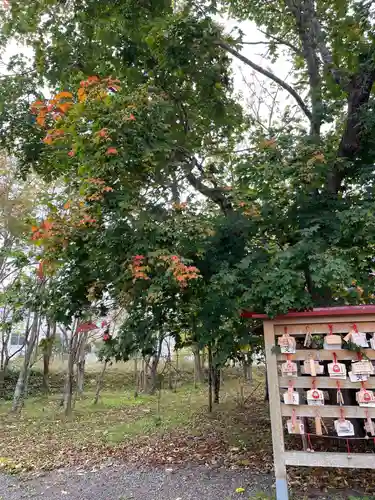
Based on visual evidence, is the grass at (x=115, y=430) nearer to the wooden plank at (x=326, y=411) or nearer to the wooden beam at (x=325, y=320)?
the wooden plank at (x=326, y=411)

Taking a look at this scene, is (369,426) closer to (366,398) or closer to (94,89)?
(366,398)

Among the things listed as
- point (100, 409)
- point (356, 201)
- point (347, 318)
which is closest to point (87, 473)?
point (347, 318)

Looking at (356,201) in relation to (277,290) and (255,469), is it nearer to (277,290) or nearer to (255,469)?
(277,290)

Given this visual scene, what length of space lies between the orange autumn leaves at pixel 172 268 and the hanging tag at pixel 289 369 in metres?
1.25

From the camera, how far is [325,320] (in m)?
3.65

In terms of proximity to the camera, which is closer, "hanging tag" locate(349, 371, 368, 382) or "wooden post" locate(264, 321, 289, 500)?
"hanging tag" locate(349, 371, 368, 382)

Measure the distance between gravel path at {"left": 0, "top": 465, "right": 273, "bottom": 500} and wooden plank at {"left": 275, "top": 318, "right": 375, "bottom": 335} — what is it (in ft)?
5.92

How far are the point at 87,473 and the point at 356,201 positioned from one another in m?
4.99

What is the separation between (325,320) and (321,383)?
60cm

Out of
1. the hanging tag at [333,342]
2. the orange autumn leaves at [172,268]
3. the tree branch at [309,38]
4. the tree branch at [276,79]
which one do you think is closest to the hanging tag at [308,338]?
the hanging tag at [333,342]

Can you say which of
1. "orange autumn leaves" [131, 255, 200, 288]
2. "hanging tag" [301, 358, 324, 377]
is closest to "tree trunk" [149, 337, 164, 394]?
"orange autumn leaves" [131, 255, 200, 288]

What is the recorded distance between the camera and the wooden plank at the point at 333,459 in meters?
3.40

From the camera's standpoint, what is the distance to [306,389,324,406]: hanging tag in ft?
11.6

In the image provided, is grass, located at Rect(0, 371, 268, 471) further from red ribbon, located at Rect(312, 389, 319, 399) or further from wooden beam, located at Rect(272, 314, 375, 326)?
wooden beam, located at Rect(272, 314, 375, 326)
